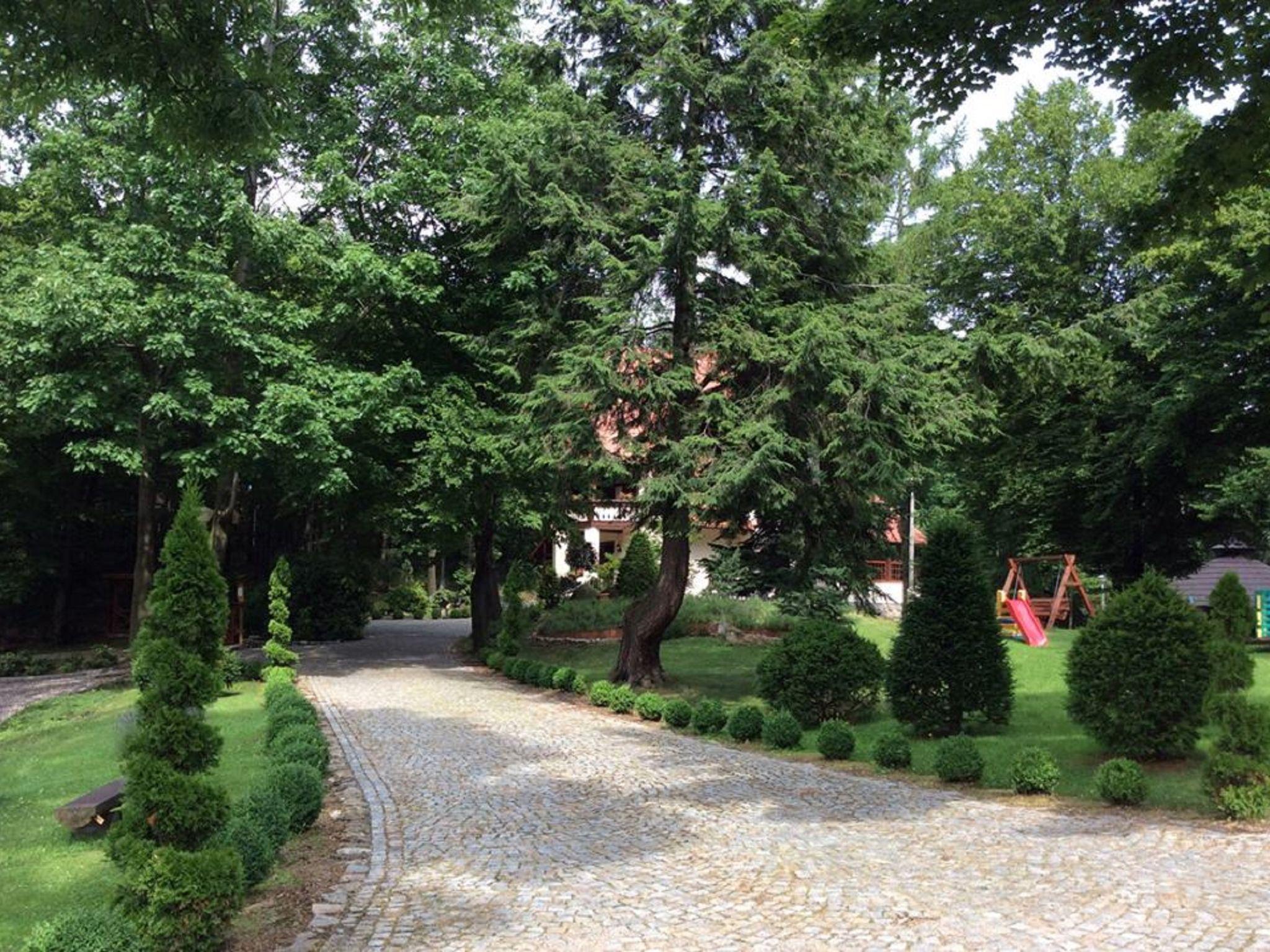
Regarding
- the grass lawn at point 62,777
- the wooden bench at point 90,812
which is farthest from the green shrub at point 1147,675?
the wooden bench at point 90,812

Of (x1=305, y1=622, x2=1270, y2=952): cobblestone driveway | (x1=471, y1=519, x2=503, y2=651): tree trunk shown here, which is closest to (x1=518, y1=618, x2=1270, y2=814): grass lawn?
(x1=305, y1=622, x2=1270, y2=952): cobblestone driveway

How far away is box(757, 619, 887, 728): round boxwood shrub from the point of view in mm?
12680

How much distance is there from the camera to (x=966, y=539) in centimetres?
1182

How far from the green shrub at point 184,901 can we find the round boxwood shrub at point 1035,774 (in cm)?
685

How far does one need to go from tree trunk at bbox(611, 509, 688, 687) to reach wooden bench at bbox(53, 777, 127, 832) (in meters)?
9.41

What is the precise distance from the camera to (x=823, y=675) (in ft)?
41.5

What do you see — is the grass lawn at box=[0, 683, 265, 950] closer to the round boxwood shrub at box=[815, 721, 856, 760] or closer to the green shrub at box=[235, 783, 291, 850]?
the green shrub at box=[235, 783, 291, 850]

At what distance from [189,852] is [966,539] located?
9.37 m

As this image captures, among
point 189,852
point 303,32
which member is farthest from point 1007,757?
point 303,32

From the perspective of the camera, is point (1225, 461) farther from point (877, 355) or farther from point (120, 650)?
point (120, 650)

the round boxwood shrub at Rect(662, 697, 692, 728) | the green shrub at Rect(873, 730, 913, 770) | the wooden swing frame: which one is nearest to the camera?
the green shrub at Rect(873, 730, 913, 770)

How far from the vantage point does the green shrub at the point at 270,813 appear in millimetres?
6703

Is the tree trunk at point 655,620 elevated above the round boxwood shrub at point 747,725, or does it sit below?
above

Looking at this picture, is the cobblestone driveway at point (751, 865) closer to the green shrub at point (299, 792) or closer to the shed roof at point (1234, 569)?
the green shrub at point (299, 792)
